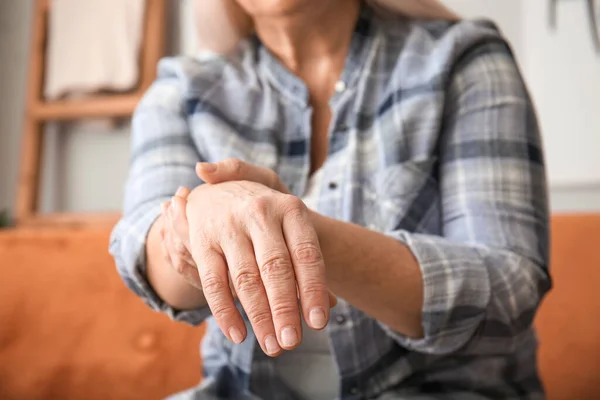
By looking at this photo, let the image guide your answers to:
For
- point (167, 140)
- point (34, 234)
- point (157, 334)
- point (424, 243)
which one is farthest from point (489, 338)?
point (34, 234)

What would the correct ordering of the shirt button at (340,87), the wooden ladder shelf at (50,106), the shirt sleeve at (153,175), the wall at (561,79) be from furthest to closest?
the wooden ladder shelf at (50,106) → the wall at (561,79) → the shirt button at (340,87) → the shirt sleeve at (153,175)

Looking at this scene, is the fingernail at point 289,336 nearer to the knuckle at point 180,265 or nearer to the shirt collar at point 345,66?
the knuckle at point 180,265

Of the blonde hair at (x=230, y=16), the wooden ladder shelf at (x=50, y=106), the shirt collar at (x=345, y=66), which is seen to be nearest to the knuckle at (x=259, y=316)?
the shirt collar at (x=345, y=66)

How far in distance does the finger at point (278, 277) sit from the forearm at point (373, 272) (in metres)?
0.07

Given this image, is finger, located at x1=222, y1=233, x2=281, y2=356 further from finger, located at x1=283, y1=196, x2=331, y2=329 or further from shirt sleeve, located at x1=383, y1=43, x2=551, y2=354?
shirt sleeve, located at x1=383, y1=43, x2=551, y2=354

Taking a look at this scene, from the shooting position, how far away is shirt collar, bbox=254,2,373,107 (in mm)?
740

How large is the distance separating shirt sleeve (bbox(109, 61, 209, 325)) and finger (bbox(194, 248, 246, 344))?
186 mm

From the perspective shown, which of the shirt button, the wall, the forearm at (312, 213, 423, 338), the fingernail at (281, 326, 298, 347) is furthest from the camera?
the wall

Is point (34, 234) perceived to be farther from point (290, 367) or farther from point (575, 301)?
point (575, 301)

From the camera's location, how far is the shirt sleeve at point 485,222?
21.5 inches

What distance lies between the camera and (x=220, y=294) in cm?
41

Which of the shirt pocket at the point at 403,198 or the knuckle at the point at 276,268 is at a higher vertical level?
the knuckle at the point at 276,268

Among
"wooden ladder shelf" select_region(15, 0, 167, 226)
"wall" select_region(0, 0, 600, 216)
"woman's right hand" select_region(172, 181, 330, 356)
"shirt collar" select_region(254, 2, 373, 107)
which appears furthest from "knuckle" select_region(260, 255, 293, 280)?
"wooden ladder shelf" select_region(15, 0, 167, 226)

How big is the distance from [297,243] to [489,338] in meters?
0.28
